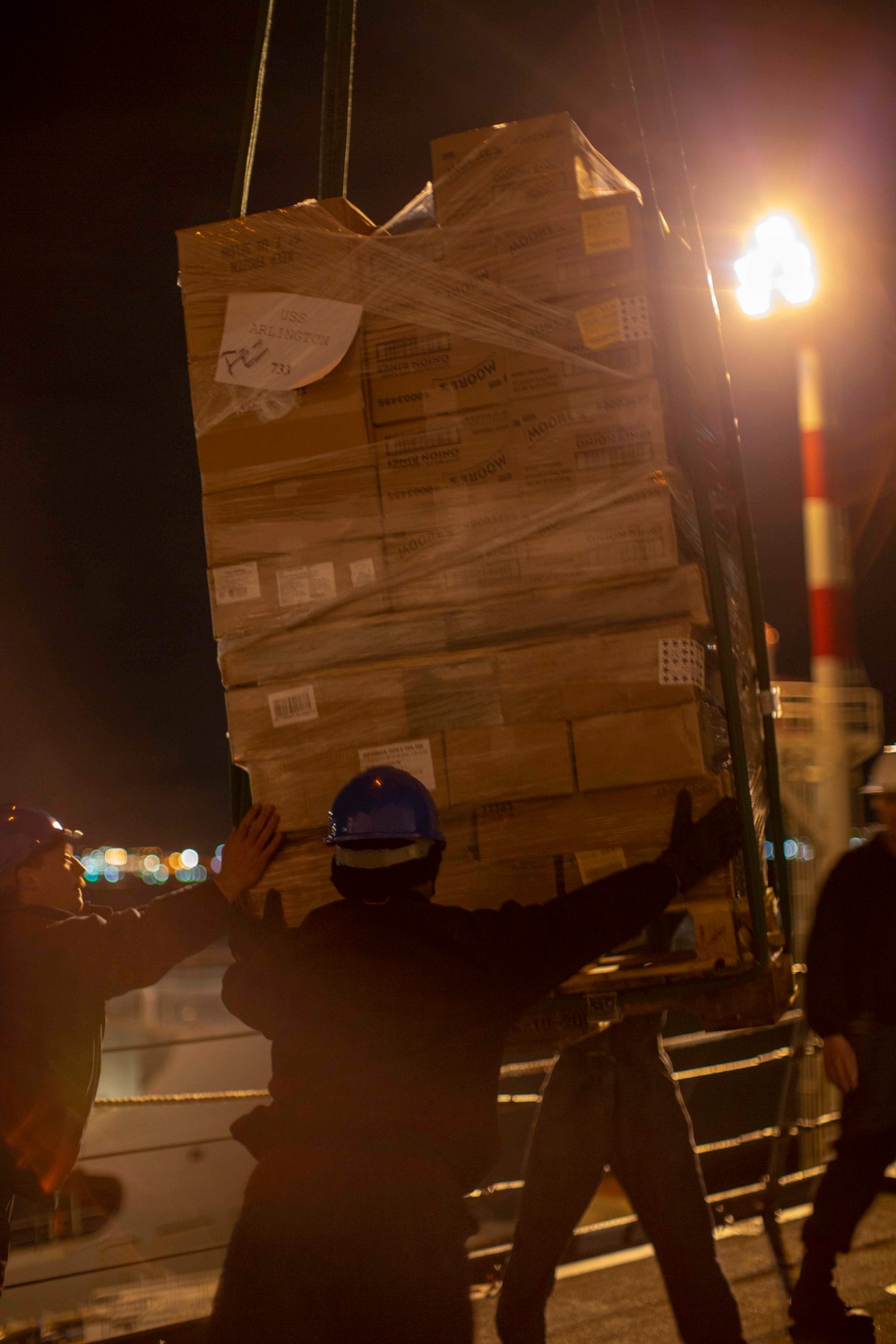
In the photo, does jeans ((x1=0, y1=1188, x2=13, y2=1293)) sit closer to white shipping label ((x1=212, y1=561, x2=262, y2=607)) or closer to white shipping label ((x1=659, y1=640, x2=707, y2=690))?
white shipping label ((x1=212, y1=561, x2=262, y2=607))

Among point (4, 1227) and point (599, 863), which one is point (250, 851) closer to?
point (599, 863)

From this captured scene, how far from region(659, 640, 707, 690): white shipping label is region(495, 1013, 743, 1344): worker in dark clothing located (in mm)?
1067

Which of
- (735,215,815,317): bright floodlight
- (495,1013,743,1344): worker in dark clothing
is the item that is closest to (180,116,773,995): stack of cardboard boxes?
(495,1013,743,1344): worker in dark clothing

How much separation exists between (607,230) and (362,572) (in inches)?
43.4

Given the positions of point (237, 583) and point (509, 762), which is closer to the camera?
point (509, 762)

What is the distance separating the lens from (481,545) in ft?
10.4

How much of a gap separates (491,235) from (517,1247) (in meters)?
2.83

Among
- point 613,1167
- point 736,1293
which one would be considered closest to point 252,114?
point 613,1167

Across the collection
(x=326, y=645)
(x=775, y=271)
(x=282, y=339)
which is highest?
(x=775, y=271)

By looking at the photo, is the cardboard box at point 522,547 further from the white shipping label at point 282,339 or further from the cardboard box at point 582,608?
the white shipping label at point 282,339

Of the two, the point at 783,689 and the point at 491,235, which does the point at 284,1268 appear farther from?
the point at 783,689

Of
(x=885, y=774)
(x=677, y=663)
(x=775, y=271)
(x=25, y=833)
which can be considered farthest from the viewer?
(x=775, y=271)

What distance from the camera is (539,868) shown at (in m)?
3.14

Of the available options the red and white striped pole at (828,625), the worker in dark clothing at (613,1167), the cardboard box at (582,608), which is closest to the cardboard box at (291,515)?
the cardboard box at (582,608)
